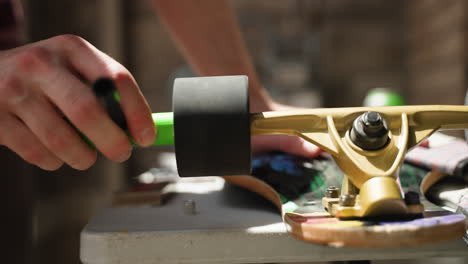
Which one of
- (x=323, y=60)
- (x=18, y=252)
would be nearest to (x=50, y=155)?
(x=18, y=252)

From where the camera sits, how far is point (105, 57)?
42 cm

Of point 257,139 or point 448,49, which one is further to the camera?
point 448,49

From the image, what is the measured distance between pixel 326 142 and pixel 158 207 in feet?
0.86

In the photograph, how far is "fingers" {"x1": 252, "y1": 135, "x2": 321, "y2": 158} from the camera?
65 cm

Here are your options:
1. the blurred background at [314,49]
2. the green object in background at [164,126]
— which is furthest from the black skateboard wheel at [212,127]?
the blurred background at [314,49]

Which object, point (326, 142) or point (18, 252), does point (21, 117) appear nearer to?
point (326, 142)

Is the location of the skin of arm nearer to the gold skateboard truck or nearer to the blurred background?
the gold skateboard truck

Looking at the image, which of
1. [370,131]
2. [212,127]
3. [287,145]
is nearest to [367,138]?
[370,131]

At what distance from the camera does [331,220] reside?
0.40 metres

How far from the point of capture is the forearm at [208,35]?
869mm

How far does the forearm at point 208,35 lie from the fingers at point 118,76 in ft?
1.46

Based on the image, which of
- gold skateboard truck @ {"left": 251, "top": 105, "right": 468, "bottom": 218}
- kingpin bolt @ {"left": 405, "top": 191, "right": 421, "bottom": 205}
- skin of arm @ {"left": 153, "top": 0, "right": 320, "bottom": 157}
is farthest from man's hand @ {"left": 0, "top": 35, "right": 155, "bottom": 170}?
skin of arm @ {"left": 153, "top": 0, "right": 320, "bottom": 157}

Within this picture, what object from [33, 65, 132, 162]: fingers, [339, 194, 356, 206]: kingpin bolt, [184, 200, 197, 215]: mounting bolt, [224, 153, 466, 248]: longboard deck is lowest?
[184, 200, 197, 215]: mounting bolt

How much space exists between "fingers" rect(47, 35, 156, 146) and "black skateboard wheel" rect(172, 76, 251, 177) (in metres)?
0.03
